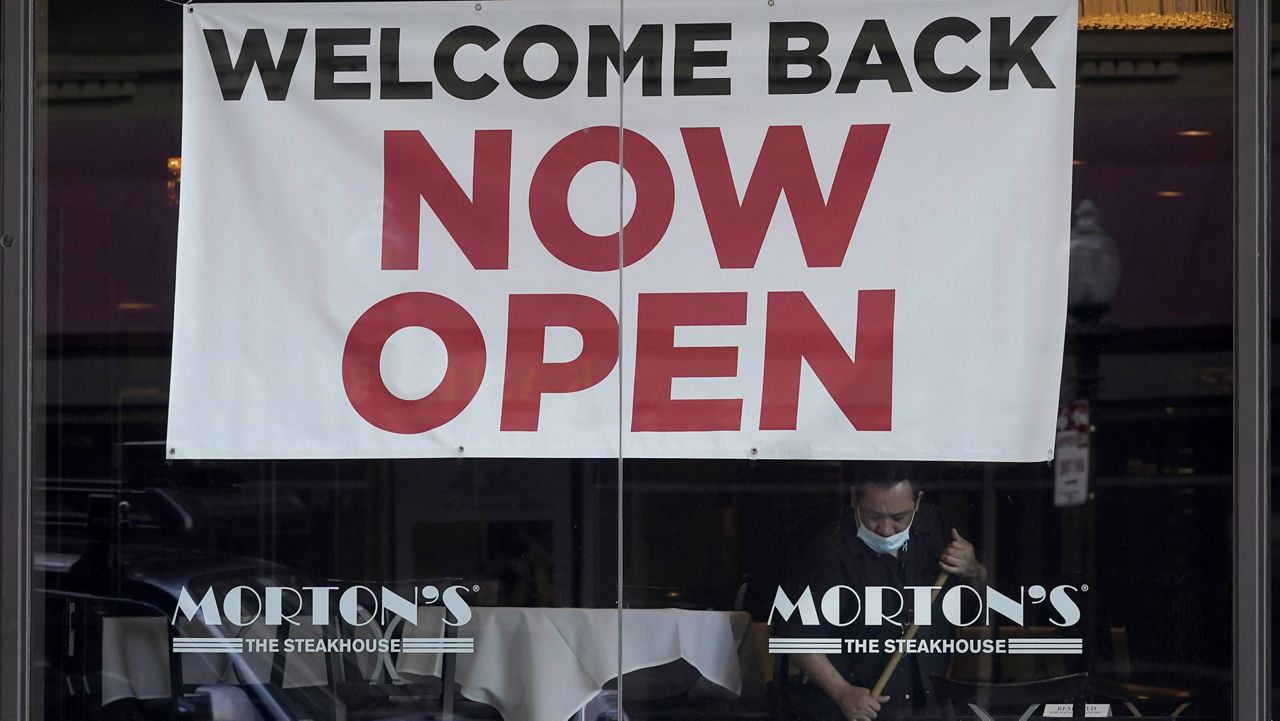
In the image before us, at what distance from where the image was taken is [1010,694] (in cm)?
347

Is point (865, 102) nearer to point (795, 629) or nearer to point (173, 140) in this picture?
point (795, 629)

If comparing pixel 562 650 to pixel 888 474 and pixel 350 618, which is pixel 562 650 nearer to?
pixel 350 618

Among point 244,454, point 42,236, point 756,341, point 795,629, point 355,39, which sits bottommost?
point 795,629

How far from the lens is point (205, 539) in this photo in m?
3.56

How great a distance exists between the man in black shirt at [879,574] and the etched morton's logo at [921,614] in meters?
0.01

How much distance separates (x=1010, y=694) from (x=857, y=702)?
39 cm

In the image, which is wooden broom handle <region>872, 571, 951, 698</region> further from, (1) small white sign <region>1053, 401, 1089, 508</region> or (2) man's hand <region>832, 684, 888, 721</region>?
(1) small white sign <region>1053, 401, 1089, 508</region>

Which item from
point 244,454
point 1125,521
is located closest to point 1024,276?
point 1125,521

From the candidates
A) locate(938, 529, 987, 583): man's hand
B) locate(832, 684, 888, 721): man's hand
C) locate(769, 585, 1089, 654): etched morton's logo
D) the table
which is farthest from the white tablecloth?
locate(938, 529, 987, 583): man's hand

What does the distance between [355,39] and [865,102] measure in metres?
1.36

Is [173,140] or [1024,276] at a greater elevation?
[173,140]

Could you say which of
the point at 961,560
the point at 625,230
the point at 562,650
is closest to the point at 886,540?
the point at 961,560

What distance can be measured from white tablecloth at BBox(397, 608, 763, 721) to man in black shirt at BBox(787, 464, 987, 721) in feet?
0.74

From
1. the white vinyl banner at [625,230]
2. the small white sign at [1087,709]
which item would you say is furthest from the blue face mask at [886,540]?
the small white sign at [1087,709]
